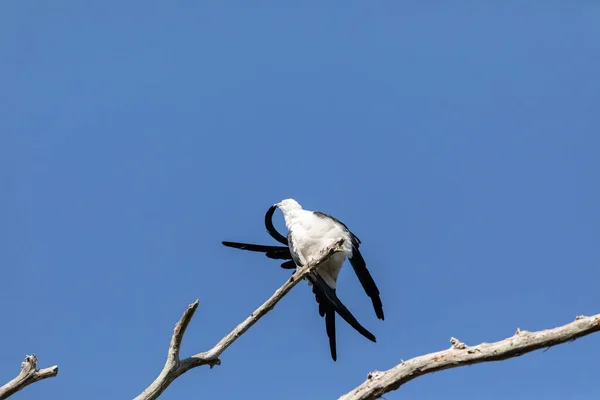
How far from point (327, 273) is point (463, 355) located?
3.39 meters

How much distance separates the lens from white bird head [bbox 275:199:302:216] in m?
9.34

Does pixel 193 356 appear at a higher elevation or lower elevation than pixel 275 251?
lower

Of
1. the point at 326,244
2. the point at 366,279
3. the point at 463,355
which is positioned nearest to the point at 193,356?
the point at 463,355

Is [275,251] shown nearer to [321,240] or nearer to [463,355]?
[321,240]

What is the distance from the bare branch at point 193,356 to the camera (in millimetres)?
5681

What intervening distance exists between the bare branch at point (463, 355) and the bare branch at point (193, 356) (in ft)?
3.78

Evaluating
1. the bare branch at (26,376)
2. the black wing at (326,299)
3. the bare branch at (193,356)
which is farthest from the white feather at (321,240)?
the bare branch at (26,376)

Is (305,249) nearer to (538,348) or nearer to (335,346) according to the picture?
(335,346)

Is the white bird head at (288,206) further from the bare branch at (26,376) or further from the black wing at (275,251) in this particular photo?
the bare branch at (26,376)

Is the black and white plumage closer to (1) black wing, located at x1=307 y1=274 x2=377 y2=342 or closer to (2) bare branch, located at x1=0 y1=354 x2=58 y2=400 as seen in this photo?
(1) black wing, located at x1=307 y1=274 x2=377 y2=342

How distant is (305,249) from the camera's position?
8.55 metres

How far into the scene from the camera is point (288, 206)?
30.9 feet

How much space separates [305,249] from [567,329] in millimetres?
3979

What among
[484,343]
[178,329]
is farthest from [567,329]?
[178,329]
